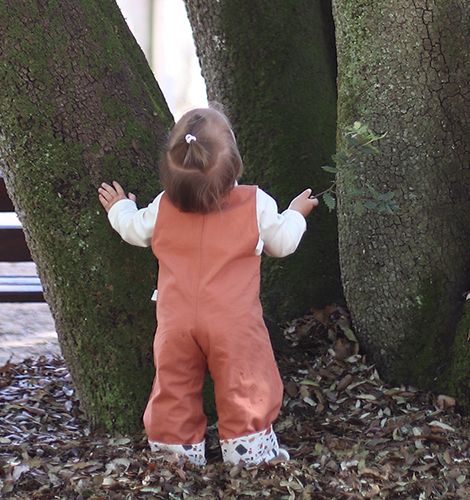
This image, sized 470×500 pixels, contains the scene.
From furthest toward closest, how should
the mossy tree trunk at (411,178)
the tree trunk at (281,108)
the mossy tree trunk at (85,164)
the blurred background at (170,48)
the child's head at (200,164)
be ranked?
the blurred background at (170,48) → the tree trunk at (281,108) → the mossy tree trunk at (411,178) → the mossy tree trunk at (85,164) → the child's head at (200,164)

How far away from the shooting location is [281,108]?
4.58 meters

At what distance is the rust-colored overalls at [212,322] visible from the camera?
3254mm

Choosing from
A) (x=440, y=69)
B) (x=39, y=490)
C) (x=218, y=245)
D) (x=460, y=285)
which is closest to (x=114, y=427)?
(x=39, y=490)

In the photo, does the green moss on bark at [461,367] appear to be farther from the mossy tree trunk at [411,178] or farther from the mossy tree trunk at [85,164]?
the mossy tree trunk at [85,164]

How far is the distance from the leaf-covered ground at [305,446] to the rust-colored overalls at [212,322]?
193 mm

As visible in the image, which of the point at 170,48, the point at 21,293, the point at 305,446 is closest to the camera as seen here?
the point at 305,446

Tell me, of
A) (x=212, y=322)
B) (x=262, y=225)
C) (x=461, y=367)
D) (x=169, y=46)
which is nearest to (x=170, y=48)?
(x=169, y=46)

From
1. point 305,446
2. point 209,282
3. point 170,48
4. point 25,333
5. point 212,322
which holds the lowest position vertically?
point 25,333

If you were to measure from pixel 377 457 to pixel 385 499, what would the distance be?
0.91 ft

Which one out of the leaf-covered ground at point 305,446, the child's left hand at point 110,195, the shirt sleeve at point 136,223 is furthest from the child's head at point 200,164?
the leaf-covered ground at point 305,446

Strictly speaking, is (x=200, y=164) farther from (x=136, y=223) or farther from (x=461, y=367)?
(x=461, y=367)

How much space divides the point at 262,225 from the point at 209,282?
10.6 inches

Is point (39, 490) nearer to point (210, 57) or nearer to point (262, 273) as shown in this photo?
point (262, 273)

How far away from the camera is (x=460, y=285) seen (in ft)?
13.2
